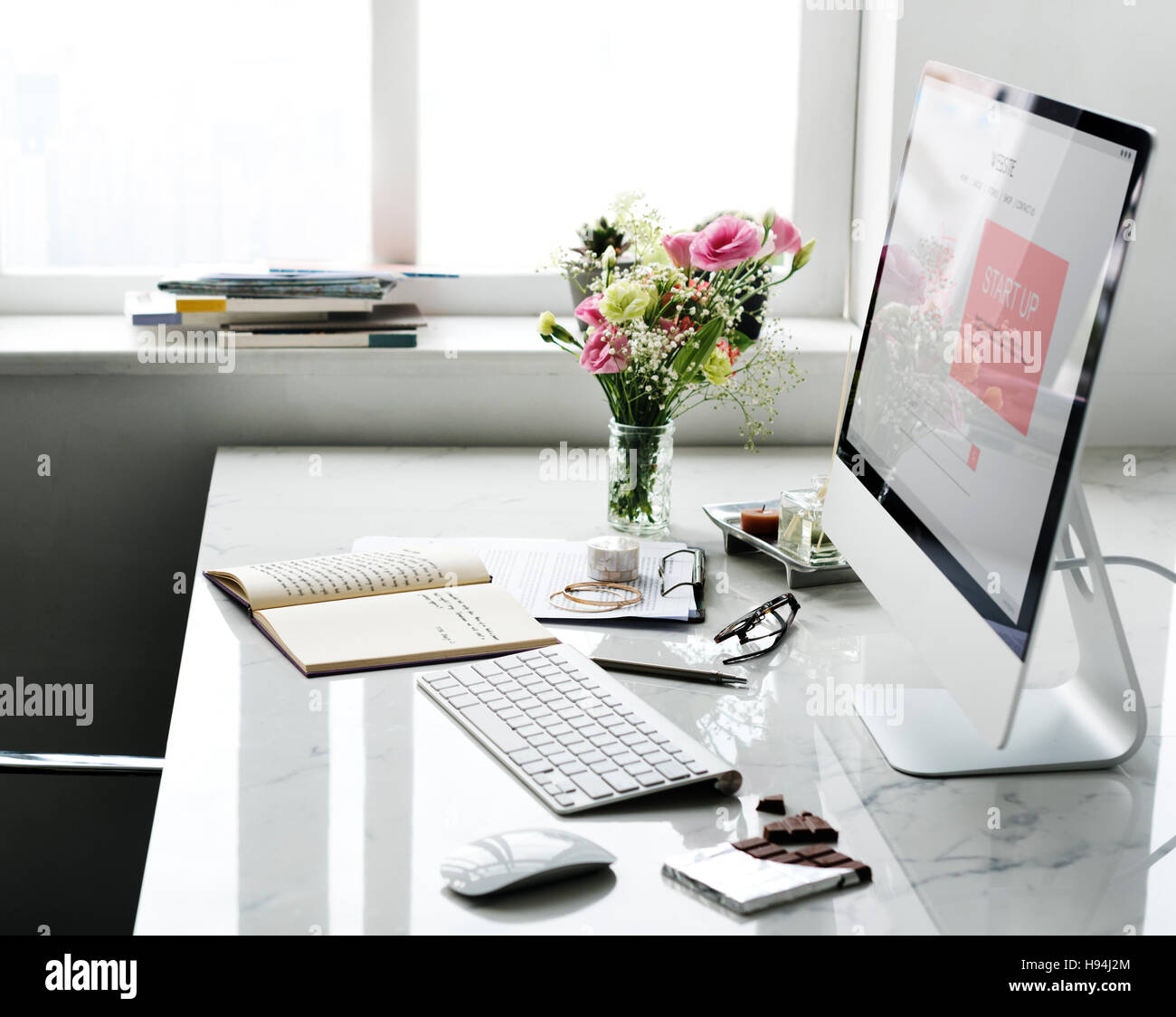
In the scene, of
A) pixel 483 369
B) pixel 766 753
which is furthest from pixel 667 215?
pixel 766 753

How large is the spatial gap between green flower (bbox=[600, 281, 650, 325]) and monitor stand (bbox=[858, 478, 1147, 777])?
1.79 feet

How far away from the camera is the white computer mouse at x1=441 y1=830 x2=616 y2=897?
0.78 m

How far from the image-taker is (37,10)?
2029mm

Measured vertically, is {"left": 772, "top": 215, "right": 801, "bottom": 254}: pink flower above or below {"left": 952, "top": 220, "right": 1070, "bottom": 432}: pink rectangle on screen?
above

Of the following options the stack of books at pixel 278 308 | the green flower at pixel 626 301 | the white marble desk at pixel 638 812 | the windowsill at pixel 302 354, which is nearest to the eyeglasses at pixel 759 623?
the white marble desk at pixel 638 812

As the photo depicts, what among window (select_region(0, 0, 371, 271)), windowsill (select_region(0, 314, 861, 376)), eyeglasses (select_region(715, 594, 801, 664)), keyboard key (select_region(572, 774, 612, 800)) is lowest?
keyboard key (select_region(572, 774, 612, 800))

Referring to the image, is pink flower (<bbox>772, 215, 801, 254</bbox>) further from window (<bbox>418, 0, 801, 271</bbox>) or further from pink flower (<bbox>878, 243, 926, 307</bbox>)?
window (<bbox>418, 0, 801, 271</bbox>)

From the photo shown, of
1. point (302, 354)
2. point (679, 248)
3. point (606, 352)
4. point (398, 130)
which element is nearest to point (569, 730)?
point (606, 352)

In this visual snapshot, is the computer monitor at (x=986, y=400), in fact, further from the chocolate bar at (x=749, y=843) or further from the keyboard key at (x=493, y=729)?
the keyboard key at (x=493, y=729)

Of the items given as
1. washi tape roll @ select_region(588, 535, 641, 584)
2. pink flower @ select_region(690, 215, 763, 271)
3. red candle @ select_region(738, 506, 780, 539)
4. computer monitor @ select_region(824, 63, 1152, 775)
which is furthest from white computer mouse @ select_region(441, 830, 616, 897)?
pink flower @ select_region(690, 215, 763, 271)

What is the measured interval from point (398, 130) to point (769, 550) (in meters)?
1.10

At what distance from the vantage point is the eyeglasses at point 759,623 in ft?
3.94

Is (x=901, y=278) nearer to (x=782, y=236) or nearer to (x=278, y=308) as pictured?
(x=782, y=236)
